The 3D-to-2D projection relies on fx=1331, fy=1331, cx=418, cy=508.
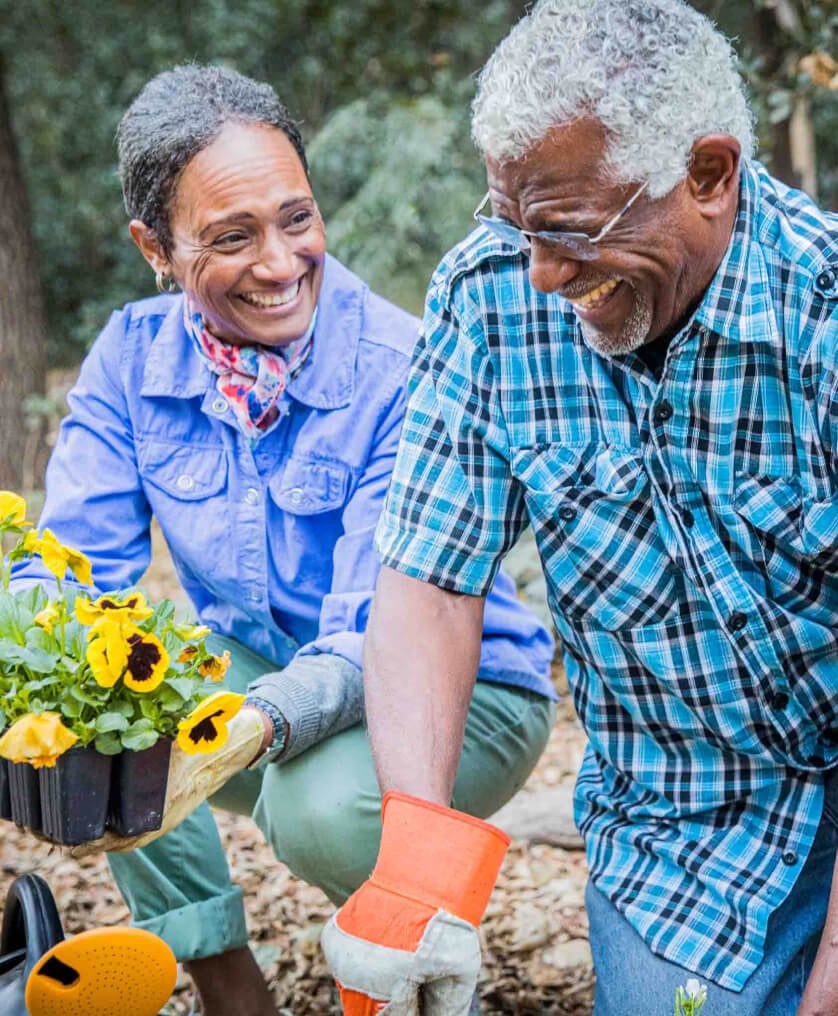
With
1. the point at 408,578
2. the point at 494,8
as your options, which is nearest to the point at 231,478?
the point at 408,578

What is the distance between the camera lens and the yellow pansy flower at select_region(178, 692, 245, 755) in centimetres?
170

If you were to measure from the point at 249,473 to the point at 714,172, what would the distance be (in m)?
1.09

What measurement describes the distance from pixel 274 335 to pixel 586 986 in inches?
56.7

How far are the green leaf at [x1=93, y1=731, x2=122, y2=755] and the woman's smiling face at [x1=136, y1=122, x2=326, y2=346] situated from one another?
3.11ft

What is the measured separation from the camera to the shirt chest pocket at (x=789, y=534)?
1819mm

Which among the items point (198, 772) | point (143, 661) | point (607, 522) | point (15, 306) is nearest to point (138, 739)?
point (143, 661)

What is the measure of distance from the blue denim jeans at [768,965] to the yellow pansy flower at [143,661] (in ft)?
2.84

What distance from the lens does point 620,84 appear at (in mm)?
1613

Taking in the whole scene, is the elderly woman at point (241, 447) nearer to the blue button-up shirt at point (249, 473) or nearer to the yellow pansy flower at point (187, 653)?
the blue button-up shirt at point (249, 473)

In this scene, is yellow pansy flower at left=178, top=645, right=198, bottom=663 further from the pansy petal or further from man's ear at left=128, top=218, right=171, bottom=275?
man's ear at left=128, top=218, right=171, bottom=275

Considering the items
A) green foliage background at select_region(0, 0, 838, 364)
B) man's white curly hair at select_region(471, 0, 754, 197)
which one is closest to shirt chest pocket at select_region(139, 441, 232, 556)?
man's white curly hair at select_region(471, 0, 754, 197)

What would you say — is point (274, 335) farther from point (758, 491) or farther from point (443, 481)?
point (758, 491)

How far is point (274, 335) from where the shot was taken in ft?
8.00

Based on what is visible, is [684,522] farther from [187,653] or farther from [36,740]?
[36,740]
